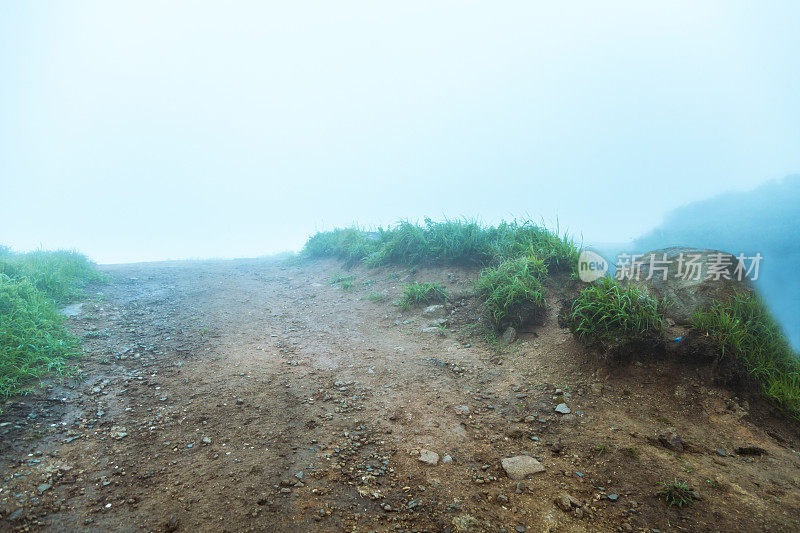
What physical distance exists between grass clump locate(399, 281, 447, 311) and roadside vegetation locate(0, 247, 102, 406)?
15.8 feet

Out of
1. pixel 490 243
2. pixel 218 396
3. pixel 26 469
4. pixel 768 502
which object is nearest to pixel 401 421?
pixel 218 396

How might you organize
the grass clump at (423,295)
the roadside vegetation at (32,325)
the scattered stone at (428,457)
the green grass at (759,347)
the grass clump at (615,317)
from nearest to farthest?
the scattered stone at (428,457) → the green grass at (759,347) → the grass clump at (615,317) → the roadside vegetation at (32,325) → the grass clump at (423,295)

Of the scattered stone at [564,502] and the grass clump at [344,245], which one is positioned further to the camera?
the grass clump at [344,245]

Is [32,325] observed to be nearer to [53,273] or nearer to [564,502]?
[53,273]

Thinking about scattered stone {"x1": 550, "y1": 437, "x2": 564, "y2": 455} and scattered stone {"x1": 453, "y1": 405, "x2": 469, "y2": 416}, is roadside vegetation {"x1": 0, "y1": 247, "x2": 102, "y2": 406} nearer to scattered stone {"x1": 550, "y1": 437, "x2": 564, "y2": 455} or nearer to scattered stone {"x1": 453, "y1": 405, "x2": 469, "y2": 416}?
scattered stone {"x1": 453, "y1": 405, "x2": 469, "y2": 416}

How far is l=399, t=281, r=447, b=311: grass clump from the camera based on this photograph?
6637 millimetres

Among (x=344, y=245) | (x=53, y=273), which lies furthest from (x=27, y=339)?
(x=344, y=245)

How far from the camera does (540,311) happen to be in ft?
16.7

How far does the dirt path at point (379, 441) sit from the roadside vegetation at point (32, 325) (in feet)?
1.08

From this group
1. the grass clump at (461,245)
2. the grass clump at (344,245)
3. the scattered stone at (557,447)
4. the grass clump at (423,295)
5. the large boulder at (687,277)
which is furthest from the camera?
the grass clump at (344,245)

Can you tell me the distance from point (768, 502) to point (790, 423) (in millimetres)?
1368

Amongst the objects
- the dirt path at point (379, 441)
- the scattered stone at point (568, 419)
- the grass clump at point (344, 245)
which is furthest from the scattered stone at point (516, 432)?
the grass clump at point (344, 245)

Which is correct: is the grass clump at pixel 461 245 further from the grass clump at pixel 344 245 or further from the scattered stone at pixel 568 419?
the scattered stone at pixel 568 419

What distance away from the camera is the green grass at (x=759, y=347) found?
3201mm
